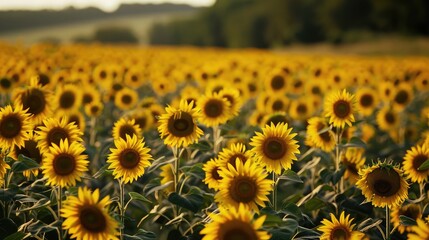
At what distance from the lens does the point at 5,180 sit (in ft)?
14.4

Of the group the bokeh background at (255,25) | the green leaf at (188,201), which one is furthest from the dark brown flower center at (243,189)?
the bokeh background at (255,25)

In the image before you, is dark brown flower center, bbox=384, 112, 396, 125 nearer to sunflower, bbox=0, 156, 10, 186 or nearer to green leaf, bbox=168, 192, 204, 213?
green leaf, bbox=168, 192, 204, 213

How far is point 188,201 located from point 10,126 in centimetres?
154

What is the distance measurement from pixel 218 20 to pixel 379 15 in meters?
26.9

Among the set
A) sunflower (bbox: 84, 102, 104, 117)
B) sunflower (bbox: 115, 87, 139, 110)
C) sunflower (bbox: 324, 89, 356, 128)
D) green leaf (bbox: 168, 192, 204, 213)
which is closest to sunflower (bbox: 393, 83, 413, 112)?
sunflower (bbox: 324, 89, 356, 128)

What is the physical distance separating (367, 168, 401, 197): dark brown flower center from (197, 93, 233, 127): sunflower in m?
1.98

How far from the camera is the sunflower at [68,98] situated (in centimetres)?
721

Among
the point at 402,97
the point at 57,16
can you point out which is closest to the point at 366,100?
the point at 402,97

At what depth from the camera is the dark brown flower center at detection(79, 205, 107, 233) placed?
321 centimetres

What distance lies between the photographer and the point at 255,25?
62.0m

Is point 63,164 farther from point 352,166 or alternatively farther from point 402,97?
point 402,97

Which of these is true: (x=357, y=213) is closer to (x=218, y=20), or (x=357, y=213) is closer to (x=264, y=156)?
(x=264, y=156)

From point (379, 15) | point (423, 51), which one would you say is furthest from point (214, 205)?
point (379, 15)

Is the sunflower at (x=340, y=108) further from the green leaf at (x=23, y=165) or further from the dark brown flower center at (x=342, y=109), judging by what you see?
the green leaf at (x=23, y=165)
